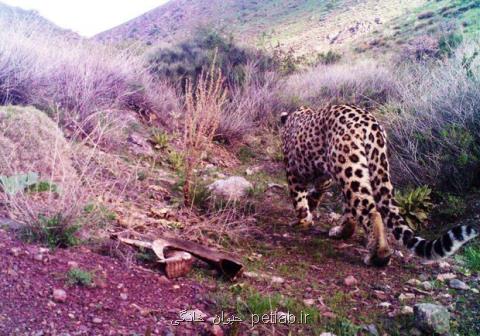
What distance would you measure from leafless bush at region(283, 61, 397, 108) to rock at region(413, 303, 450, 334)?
8.47 m

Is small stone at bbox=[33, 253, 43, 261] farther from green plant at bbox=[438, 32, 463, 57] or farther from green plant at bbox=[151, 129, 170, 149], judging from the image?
green plant at bbox=[438, 32, 463, 57]

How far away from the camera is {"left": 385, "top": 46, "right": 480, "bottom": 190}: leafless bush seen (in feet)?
20.5

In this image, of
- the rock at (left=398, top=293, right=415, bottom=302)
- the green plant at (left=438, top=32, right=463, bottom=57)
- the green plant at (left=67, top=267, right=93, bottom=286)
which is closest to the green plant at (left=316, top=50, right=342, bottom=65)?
the green plant at (left=438, top=32, right=463, bottom=57)

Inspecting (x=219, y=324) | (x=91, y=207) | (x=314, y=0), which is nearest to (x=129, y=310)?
(x=219, y=324)

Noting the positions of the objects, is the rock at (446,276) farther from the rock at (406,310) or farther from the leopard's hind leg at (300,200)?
the leopard's hind leg at (300,200)

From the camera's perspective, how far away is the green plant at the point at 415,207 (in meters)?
5.90

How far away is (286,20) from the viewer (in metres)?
38.6

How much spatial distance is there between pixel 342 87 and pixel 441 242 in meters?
9.38

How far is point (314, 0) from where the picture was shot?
42188 millimetres

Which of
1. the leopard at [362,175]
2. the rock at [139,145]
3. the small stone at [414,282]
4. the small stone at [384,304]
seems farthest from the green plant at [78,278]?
the rock at [139,145]

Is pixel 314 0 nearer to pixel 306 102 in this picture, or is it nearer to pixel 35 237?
pixel 306 102

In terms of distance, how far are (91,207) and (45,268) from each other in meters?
0.98

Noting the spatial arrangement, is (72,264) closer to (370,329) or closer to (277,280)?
(277,280)

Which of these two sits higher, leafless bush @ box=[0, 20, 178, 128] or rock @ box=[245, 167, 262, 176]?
leafless bush @ box=[0, 20, 178, 128]
